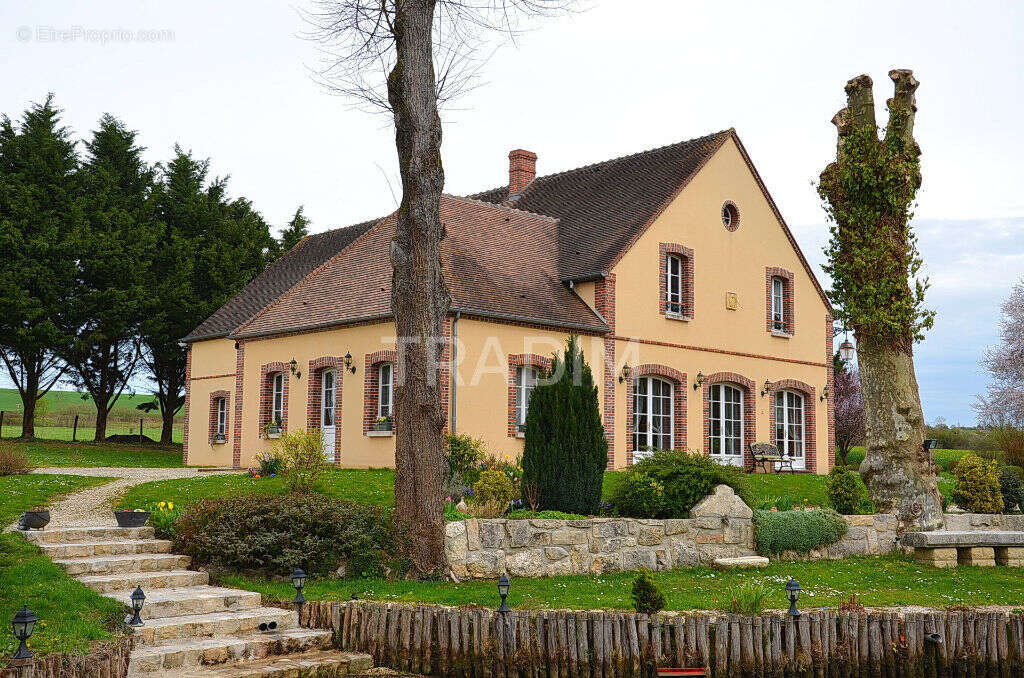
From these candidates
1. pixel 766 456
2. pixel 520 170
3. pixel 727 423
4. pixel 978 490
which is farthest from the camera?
pixel 520 170

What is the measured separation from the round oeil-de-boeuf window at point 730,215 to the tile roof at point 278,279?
9478 mm

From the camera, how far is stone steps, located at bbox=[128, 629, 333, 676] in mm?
7160

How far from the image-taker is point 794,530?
12.5 metres

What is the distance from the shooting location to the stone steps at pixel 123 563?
905 centimetres

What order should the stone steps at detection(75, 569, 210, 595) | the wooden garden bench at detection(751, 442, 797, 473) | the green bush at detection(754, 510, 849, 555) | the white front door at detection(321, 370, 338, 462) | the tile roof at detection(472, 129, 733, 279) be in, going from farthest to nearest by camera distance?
the wooden garden bench at detection(751, 442, 797, 473) → the tile roof at detection(472, 129, 733, 279) → the white front door at detection(321, 370, 338, 462) → the green bush at detection(754, 510, 849, 555) → the stone steps at detection(75, 569, 210, 595)

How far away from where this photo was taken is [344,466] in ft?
63.1

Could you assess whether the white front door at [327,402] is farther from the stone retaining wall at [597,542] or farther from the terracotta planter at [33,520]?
the terracotta planter at [33,520]

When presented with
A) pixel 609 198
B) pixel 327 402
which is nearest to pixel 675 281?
pixel 609 198

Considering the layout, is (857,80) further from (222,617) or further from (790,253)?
(222,617)

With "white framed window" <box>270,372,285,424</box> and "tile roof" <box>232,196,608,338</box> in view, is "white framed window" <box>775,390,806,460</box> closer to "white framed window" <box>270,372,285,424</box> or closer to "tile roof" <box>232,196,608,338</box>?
"tile roof" <box>232,196,608,338</box>

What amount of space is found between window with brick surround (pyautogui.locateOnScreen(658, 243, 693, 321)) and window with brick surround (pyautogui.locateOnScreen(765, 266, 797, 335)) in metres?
3.01

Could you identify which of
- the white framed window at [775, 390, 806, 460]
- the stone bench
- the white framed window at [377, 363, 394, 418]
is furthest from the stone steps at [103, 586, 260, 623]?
the white framed window at [775, 390, 806, 460]

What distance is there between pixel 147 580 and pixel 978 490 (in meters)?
13.1

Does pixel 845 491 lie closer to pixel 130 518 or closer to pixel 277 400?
pixel 130 518
